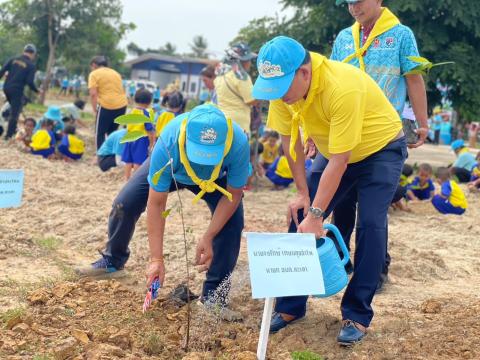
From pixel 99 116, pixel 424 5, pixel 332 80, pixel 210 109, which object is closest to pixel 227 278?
pixel 210 109

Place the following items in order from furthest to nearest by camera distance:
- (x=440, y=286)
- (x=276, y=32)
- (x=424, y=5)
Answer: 1. (x=276, y=32)
2. (x=424, y=5)
3. (x=440, y=286)

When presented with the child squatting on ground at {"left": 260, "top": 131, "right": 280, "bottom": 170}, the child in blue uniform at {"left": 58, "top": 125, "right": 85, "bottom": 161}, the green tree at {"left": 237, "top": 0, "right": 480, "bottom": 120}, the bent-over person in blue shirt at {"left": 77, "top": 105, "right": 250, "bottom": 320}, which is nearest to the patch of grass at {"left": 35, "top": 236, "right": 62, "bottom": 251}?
the bent-over person in blue shirt at {"left": 77, "top": 105, "right": 250, "bottom": 320}

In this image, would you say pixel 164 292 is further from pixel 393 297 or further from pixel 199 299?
pixel 393 297

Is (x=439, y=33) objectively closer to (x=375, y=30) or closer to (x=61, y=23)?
(x=375, y=30)

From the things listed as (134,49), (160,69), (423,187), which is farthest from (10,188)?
(134,49)

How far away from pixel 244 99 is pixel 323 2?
691cm

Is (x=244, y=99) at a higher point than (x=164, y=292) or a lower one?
higher

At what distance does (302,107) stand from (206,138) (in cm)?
46

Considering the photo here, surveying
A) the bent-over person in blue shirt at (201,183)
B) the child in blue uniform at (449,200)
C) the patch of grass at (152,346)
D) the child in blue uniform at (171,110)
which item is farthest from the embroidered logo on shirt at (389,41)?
the child in blue uniform at (171,110)

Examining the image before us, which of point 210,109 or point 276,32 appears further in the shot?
point 276,32

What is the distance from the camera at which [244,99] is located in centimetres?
677

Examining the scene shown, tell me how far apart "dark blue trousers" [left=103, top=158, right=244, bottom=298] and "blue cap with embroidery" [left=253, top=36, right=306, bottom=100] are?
0.87 m

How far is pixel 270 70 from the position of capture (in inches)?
112

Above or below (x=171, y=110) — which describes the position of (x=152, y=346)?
below
